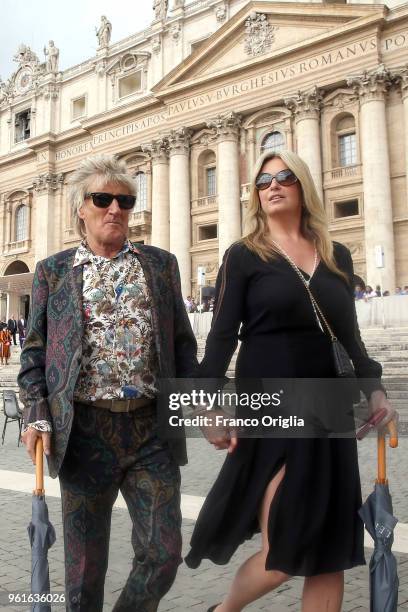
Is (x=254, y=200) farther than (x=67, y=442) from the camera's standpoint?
Yes

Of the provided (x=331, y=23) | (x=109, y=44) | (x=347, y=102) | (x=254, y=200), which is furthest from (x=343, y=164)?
(x=254, y=200)

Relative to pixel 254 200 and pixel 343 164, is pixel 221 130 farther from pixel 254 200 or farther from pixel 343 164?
pixel 254 200

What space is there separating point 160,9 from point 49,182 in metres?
12.2

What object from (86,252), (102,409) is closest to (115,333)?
(102,409)

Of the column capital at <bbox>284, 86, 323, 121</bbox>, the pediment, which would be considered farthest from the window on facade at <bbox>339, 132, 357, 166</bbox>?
the pediment

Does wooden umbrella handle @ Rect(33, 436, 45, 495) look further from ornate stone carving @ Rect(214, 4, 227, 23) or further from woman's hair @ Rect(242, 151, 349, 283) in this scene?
ornate stone carving @ Rect(214, 4, 227, 23)

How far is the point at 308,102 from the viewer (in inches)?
1087

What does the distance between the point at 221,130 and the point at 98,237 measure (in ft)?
94.5

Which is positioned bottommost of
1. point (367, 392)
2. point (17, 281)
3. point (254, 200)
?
point (367, 392)

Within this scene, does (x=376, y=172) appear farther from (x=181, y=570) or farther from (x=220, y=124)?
(x=181, y=570)

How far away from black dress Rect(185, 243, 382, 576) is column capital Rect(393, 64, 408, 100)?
25.4m

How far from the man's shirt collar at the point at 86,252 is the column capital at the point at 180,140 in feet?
98.7

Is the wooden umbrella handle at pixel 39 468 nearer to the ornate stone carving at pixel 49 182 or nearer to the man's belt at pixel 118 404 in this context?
the man's belt at pixel 118 404

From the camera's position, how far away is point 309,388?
2348mm
